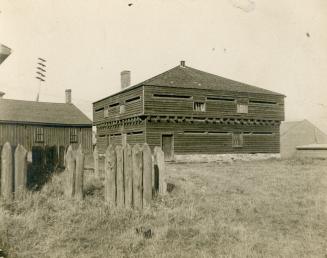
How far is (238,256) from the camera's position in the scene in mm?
4805

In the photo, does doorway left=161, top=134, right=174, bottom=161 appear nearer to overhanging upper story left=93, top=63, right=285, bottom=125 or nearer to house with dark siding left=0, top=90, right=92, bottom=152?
overhanging upper story left=93, top=63, right=285, bottom=125

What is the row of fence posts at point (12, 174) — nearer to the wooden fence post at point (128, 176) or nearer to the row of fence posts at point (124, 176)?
the row of fence posts at point (124, 176)

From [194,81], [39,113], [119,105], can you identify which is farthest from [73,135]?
[194,81]

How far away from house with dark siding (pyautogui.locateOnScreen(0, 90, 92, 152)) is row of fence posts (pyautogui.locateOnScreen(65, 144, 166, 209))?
2488cm

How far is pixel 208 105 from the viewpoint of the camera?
98.5ft

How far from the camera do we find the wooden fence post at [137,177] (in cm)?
721

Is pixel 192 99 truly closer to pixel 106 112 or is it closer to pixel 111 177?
pixel 106 112

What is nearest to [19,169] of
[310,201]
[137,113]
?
[310,201]

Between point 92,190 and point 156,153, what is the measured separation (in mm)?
1752

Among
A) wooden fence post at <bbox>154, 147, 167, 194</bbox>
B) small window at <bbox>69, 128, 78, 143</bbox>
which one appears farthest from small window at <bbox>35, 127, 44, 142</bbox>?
wooden fence post at <bbox>154, 147, 167, 194</bbox>

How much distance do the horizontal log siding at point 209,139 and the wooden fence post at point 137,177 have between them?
2001cm

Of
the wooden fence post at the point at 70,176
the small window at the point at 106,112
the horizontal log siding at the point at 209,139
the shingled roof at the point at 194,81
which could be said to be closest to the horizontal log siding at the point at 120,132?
the horizontal log siding at the point at 209,139

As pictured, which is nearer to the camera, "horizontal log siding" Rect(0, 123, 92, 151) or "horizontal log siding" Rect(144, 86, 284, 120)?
"horizontal log siding" Rect(144, 86, 284, 120)

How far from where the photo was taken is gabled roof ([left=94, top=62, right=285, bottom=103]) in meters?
28.8
